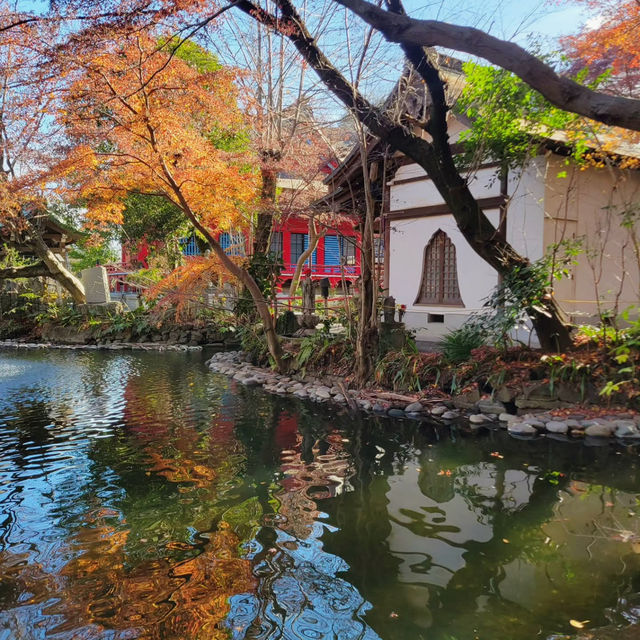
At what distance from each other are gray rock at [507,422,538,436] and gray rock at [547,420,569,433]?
7.3 inches

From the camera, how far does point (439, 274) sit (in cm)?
1228

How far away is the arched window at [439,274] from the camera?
39.4ft

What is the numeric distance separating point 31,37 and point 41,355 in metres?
11.5

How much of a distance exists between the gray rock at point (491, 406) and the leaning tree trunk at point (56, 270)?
16.4 m

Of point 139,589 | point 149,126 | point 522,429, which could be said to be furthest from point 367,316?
point 139,589

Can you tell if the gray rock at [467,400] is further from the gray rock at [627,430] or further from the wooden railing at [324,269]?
the wooden railing at [324,269]

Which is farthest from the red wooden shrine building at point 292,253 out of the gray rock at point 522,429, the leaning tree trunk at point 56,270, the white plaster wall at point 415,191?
the gray rock at point 522,429

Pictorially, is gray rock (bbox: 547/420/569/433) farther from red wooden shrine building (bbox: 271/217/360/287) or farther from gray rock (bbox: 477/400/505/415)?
red wooden shrine building (bbox: 271/217/360/287)

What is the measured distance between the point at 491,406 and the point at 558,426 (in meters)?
1.10

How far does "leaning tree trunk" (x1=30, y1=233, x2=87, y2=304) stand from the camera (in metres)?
19.0

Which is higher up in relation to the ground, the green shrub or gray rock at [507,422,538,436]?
the green shrub

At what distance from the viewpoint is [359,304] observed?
984cm

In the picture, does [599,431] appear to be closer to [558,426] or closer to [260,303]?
[558,426]

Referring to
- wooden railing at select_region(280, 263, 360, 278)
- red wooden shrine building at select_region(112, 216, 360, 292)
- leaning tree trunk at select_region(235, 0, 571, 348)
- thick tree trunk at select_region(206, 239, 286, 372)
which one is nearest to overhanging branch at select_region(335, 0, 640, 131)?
leaning tree trunk at select_region(235, 0, 571, 348)
